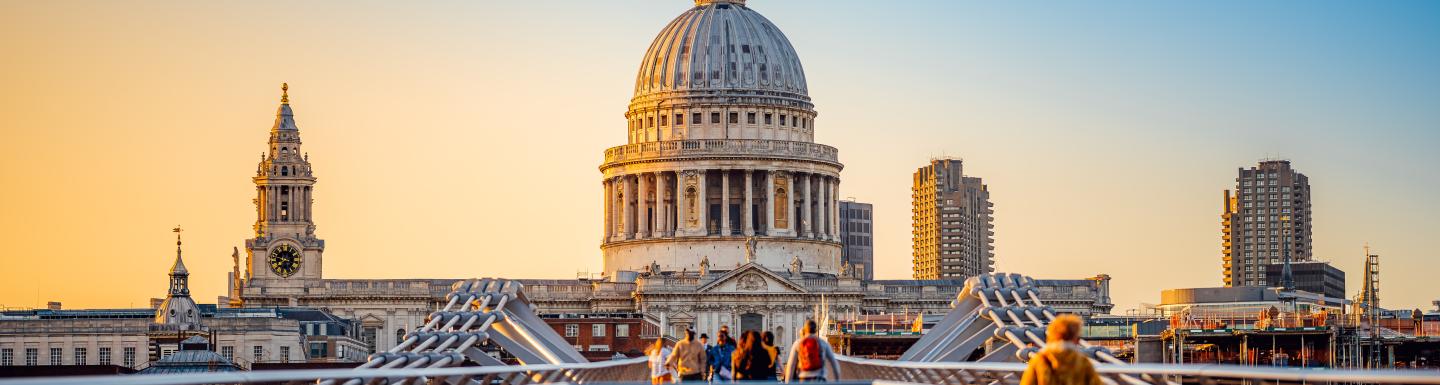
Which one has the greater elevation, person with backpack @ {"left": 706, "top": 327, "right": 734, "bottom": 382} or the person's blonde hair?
the person's blonde hair

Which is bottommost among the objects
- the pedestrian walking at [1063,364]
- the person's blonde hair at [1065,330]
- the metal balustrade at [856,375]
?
the metal balustrade at [856,375]

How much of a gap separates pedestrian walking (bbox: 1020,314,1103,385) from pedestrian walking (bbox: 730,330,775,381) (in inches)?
627

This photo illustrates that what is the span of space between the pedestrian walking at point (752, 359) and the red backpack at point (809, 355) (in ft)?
13.7

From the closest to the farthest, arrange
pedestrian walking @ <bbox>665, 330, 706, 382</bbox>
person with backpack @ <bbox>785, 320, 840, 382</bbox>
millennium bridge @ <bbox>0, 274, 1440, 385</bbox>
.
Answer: person with backpack @ <bbox>785, 320, 840, 382</bbox> → pedestrian walking @ <bbox>665, 330, 706, 382</bbox> → millennium bridge @ <bbox>0, 274, 1440, 385</bbox>

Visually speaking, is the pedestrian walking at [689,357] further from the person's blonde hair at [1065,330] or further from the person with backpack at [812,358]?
the person's blonde hair at [1065,330]

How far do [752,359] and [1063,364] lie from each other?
53.8ft

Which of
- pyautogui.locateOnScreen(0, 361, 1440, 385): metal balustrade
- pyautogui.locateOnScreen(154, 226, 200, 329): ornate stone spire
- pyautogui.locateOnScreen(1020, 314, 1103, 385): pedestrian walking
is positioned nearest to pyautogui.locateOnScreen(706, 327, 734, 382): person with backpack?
pyautogui.locateOnScreen(0, 361, 1440, 385): metal balustrade

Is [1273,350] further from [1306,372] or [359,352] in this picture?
[1306,372]

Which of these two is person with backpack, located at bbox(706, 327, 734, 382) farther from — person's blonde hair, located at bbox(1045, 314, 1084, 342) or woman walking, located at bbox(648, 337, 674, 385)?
person's blonde hair, located at bbox(1045, 314, 1084, 342)

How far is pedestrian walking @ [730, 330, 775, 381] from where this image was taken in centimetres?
4794

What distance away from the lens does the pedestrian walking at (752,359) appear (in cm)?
4794

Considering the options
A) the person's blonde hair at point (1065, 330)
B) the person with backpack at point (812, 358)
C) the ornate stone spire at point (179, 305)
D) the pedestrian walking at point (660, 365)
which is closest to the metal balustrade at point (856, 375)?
the pedestrian walking at point (660, 365)

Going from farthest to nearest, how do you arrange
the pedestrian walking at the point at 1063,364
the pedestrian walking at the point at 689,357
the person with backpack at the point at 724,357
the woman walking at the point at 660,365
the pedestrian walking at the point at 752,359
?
the woman walking at the point at 660,365 → the person with backpack at the point at 724,357 → the pedestrian walking at the point at 689,357 → the pedestrian walking at the point at 752,359 → the pedestrian walking at the point at 1063,364

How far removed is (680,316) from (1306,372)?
163 meters
